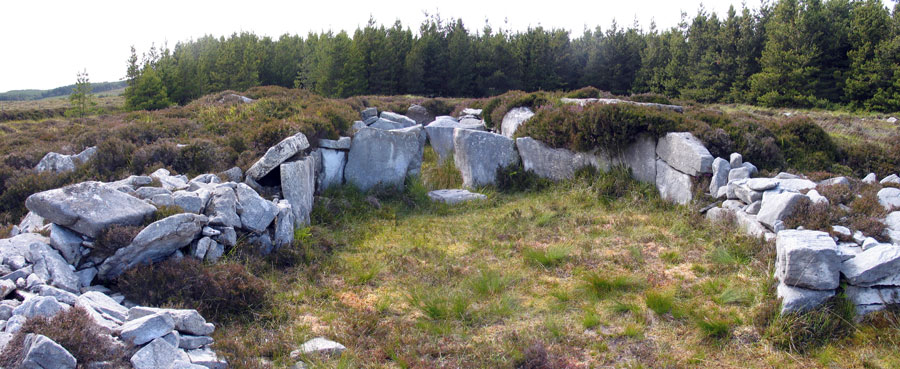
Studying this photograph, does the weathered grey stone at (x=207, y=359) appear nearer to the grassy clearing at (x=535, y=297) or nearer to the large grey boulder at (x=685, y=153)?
the grassy clearing at (x=535, y=297)

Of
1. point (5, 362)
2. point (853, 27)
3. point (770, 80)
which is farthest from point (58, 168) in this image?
point (853, 27)

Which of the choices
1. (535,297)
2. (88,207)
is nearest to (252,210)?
(88,207)

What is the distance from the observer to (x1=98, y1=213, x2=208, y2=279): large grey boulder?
5.42 m

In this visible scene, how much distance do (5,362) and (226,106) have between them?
38.3 feet

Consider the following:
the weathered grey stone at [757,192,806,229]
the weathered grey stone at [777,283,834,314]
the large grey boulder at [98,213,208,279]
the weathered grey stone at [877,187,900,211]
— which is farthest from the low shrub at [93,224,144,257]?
the weathered grey stone at [877,187,900,211]

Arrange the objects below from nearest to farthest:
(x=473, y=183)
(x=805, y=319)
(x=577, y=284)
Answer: (x=805, y=319) → (x=577, y=284) → (x=473, y=183)

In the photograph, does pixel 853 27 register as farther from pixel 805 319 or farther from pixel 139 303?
pixel 139 303

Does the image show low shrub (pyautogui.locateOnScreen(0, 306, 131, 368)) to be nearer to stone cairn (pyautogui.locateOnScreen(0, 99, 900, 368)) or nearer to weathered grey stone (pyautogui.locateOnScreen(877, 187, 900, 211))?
stone cairn (pyautogui.locateOnScreen(0, 99, 900, 368))

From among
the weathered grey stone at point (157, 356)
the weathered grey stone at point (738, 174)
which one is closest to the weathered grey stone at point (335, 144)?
the weathered grey stone at point (157, 356)

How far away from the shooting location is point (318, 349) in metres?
4.64

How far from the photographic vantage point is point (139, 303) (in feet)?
16.9

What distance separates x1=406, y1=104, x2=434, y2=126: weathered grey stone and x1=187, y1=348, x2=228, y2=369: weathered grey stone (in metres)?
15.9

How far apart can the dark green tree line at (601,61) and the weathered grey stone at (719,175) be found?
2514 centimetres

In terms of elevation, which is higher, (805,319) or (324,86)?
(324,86)
